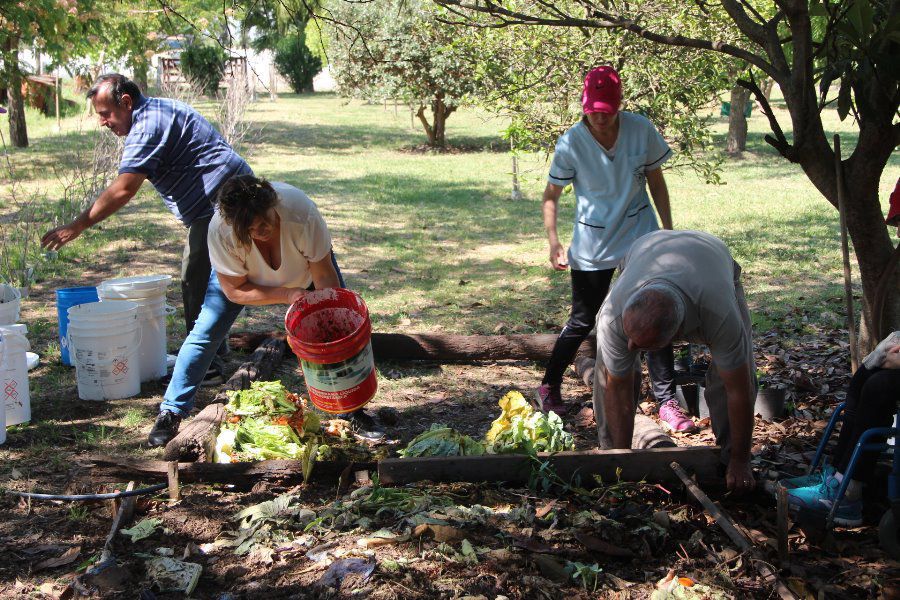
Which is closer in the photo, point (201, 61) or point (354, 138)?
point (354, 138)

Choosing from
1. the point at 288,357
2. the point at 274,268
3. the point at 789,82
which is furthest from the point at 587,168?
the point at 288,357

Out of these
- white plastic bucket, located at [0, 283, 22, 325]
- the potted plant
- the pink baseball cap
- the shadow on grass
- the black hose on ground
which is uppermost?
the pink baseball cap

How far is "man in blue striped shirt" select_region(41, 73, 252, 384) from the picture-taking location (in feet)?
17.3

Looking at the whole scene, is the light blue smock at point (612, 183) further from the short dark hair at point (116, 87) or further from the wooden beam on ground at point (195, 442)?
the short dark hair at point (116, 87)

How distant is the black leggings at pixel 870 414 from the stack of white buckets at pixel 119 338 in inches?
163

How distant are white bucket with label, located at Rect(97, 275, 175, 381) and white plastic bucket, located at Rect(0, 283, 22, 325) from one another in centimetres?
52

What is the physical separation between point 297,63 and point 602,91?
1679 inches

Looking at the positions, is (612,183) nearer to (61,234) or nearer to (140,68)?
(61,234)

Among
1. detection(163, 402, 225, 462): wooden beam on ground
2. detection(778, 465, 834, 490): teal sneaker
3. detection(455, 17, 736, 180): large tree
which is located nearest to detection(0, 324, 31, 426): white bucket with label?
detection(163, 402, 225, 462): wooden beam on ground

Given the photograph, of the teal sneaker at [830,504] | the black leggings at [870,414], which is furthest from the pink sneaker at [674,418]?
the teal sneaker at [830,504]

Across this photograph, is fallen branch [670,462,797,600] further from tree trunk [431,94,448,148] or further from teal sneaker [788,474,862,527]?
tree trunk [431,94,448,148]

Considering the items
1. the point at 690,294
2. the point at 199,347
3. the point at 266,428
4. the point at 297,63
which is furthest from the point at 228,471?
the point at 297,63

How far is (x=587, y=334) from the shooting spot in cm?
495

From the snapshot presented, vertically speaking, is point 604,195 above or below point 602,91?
below
